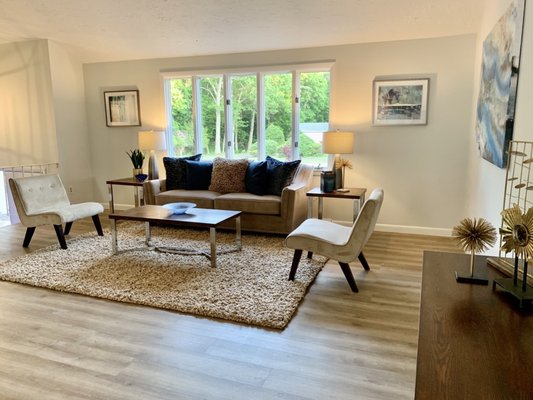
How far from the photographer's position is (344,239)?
127 inches

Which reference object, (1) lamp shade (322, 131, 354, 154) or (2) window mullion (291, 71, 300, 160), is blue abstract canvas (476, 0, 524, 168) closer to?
(1) lamp shade (322, 131, 354, 154)

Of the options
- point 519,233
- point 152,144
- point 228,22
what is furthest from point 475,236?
point 152,144

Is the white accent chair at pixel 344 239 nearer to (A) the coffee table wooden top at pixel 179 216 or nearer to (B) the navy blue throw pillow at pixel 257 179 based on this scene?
(A) the coffee table wooden top at pixel 179 216

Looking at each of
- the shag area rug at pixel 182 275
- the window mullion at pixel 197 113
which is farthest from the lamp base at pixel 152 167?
the shag area rug at pixel 182 275

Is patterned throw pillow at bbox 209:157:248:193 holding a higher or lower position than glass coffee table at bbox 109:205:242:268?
higher

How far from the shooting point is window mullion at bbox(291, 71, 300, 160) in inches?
204

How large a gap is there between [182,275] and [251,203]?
1441mm

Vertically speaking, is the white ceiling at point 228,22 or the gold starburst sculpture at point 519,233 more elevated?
the white ceiling at point 228,22

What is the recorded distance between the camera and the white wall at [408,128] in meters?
4.52

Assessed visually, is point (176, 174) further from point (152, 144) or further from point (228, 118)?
point (228, 118)

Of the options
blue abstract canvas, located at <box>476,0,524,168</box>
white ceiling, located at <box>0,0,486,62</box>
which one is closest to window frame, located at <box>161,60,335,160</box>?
white ceiling, located at <box>0,0,486,62</box>

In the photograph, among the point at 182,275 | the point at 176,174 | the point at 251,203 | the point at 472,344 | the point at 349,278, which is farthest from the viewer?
the point at 176,174

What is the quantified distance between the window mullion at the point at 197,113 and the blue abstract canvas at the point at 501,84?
3653mm

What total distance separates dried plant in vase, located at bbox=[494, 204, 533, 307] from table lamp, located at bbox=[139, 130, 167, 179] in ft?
15.6
